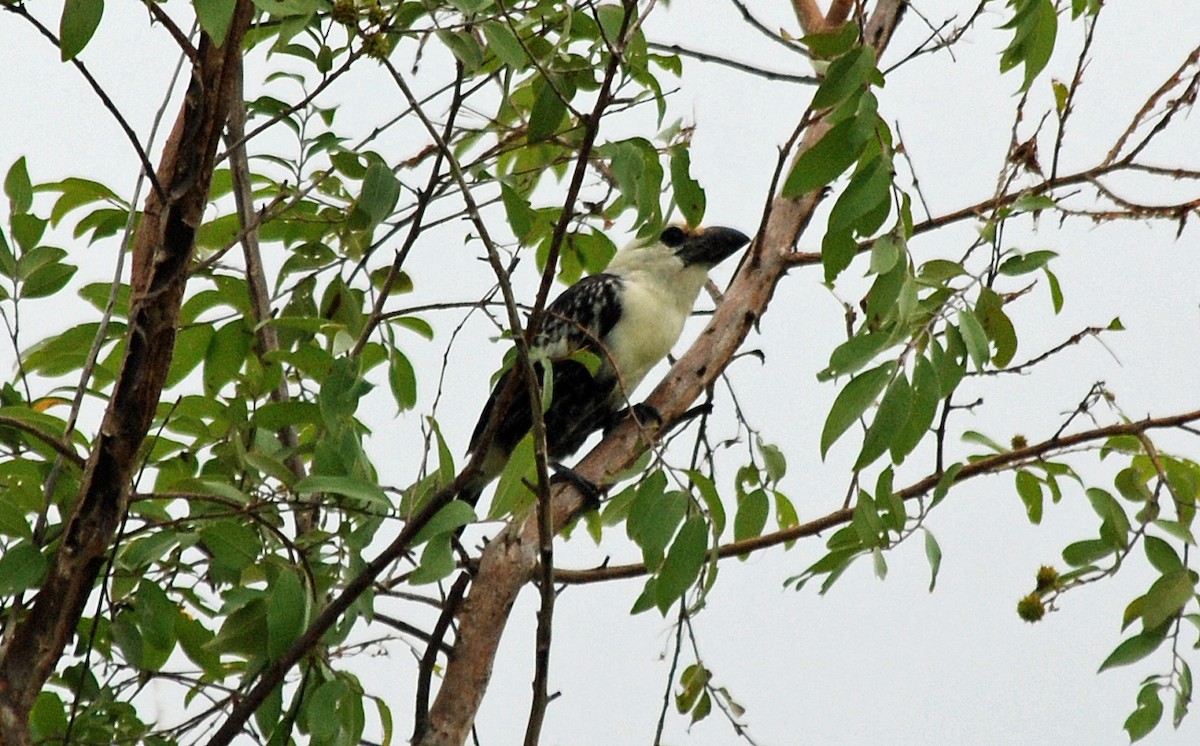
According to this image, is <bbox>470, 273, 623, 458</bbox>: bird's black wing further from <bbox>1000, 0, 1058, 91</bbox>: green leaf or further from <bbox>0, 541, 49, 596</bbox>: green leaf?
<bbox>1000, 0, 1058, 91</bbox>: green leaf

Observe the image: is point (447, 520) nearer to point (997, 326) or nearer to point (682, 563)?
point (682, 563)

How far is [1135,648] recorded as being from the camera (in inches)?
73.4

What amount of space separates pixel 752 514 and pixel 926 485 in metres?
0.28

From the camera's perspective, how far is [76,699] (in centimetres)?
180

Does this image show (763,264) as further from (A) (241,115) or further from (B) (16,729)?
(B) (16,729)

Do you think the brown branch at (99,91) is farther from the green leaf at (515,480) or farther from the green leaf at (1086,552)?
the green leaf at (1086,552)

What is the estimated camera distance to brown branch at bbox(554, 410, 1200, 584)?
6.54ft

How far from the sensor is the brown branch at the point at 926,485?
1.99 meters

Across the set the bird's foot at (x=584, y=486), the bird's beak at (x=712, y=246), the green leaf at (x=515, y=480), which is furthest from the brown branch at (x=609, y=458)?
the bird's beak at (x=712, y=246)

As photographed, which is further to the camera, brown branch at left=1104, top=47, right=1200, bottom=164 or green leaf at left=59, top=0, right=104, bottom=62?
brown branch at left=1104, top=47, right=1200, bottom=164

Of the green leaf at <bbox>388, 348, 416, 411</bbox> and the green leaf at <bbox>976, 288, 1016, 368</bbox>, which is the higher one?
the green leaf at <bbox>388, 348, 416, 411</bbox>

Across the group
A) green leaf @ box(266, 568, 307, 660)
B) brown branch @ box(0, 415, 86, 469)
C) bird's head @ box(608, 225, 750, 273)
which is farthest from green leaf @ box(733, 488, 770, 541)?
bird's head @ box(608, 225, 750, 273)

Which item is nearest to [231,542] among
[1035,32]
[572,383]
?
[1035,32]

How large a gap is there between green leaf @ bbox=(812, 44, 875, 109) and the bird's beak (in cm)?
243
